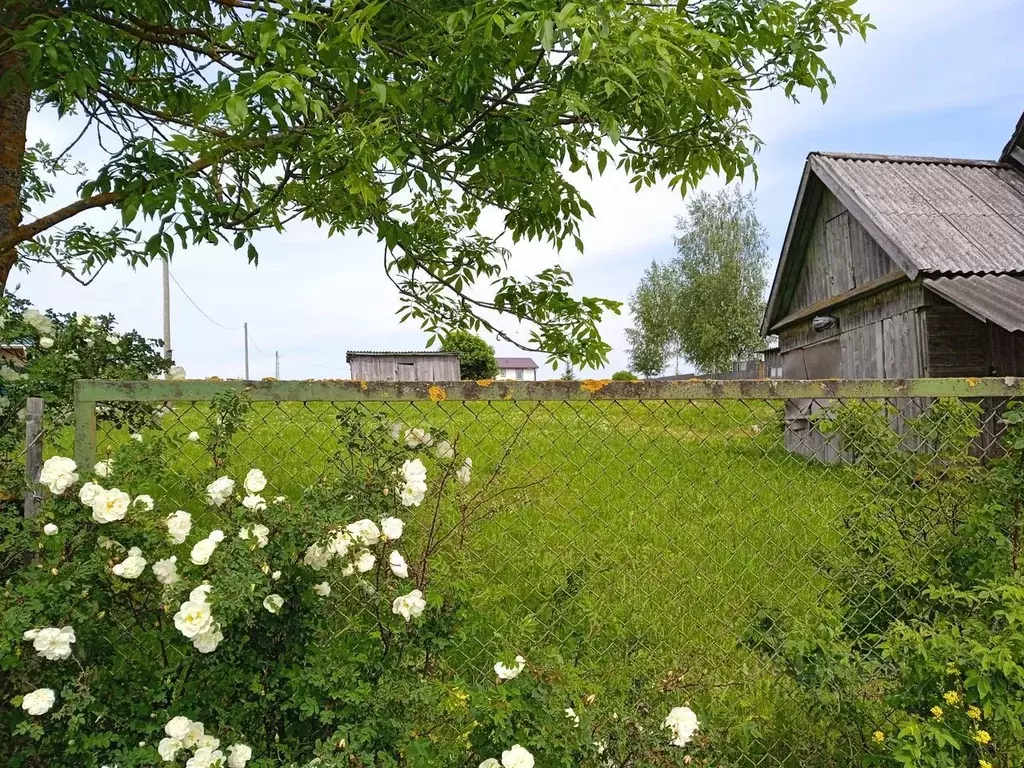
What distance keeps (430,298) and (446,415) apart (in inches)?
119

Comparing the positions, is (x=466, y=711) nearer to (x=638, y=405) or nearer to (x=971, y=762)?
(x=638, y=405)

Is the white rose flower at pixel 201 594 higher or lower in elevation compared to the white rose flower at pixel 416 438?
lower

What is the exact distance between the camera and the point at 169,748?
68.3 inches

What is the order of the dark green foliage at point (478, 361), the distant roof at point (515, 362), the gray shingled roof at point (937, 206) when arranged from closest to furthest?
1. the gray shingled roof at point (937, 206)
2. the dark green foliage at point (478, 361)
3. the distant roof at point (515, 362)

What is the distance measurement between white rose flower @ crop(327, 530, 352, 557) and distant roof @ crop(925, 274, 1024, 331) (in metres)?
6.26

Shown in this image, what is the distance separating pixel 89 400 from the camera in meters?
2.04

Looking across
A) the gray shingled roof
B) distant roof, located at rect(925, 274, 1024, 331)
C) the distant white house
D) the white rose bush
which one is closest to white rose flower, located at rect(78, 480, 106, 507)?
the white rose bush

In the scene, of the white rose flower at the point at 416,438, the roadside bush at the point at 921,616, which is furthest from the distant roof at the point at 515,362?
the white rose flower at the point at 416,438

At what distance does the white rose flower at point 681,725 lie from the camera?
6.34 feet

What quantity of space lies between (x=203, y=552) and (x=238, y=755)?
0.53 m

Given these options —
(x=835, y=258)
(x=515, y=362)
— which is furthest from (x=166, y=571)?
(x=515, y=362)

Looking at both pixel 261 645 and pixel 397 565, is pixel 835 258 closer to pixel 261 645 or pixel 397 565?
pixel 397 565

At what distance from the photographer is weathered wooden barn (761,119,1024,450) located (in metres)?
7.73

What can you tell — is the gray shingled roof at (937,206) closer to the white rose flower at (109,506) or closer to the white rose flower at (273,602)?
the white rose flower at (273,602)
